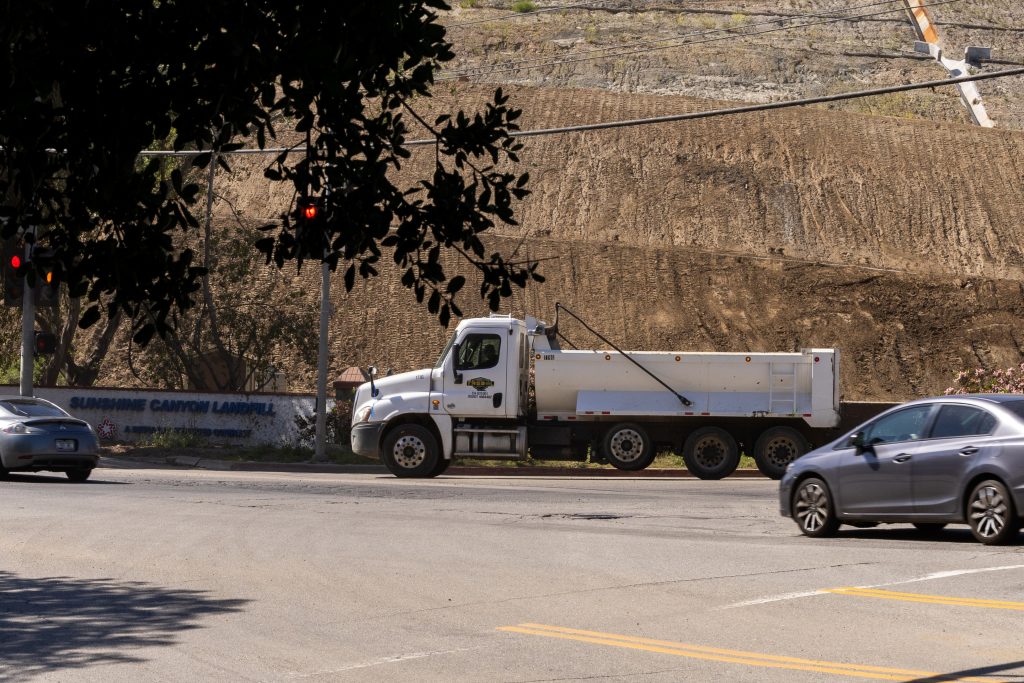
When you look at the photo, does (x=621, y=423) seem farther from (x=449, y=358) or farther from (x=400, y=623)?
(x=400, y=623)

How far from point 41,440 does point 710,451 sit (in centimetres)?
Result: 1222

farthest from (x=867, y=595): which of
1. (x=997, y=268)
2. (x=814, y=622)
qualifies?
(x=997, y=268)

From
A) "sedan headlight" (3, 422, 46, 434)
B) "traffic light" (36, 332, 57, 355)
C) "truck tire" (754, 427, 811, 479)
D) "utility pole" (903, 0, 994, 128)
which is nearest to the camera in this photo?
"sedan headlight" (3, 422, 46, 434)

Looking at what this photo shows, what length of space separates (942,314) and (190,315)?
2707 cm

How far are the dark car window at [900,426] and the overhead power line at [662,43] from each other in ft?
207

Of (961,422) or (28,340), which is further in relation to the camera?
(28,340)

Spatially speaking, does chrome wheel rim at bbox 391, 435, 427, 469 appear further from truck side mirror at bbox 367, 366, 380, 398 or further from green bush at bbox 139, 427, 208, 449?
green bush at bbox 139, 427, 208, 449

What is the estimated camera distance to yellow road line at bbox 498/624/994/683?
26.0ft

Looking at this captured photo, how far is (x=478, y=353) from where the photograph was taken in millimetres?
26797

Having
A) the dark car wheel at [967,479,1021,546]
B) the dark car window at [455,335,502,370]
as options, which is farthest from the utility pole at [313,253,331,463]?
the dark car wheel at [967,479,1021,546]

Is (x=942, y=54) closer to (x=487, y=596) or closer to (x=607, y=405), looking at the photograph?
(x=607, y=405)

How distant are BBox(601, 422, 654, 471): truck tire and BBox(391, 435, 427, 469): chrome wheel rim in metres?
3.51

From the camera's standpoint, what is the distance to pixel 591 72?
76000mm

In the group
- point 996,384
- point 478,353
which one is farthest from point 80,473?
point 996,384
